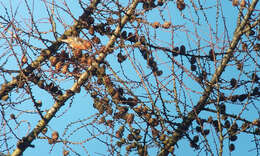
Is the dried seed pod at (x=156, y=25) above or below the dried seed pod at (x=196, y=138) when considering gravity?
above

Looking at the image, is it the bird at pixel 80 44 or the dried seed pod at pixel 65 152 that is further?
the dried seed pod at pixel 65 152

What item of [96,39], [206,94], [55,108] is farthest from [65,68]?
[206,94]

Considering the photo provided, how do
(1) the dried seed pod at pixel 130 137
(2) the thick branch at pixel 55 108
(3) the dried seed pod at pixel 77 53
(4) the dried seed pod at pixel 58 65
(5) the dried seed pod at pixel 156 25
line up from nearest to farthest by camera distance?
1. (1) the dried seed pod at pixel 130 137
2. (3) the dried seed pod at pixel 77 53
3. (5) the dried seed pod at pixel 156 25
4. (4) the dried seed pod at pixel 58 65
5. (2) the thick branch at pixel 55 108

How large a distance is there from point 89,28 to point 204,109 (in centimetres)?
211

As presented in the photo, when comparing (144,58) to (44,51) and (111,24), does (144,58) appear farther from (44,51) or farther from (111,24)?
(44,51)

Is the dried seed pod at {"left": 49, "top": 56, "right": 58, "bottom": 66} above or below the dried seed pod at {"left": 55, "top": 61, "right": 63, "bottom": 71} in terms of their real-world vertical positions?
above

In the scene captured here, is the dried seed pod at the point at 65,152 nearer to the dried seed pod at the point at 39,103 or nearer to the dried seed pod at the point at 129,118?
the dried seed pod at the point at 39,103

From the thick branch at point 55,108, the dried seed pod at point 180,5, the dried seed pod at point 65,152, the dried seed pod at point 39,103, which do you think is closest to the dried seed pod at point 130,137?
the dried seed pod at point 65,152

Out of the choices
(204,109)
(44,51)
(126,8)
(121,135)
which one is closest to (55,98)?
(44,51)

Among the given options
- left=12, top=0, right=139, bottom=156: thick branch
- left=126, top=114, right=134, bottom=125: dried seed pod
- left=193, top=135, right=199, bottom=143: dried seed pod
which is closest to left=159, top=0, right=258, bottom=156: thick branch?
left=193, top=135, right=199, bottom=143: dried seed pod

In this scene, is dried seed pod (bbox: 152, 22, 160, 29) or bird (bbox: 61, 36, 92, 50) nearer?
bird (bbox: 61, 36, 92, 50)

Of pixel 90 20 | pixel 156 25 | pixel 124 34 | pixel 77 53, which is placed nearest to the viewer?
pixel 77 53

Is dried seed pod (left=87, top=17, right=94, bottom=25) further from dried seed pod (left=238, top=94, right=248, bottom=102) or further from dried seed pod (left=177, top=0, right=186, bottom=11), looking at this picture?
dried seed pod (left=238, top=94, right=248, bottom=102)

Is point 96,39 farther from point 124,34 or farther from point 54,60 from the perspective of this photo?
point 54,60
